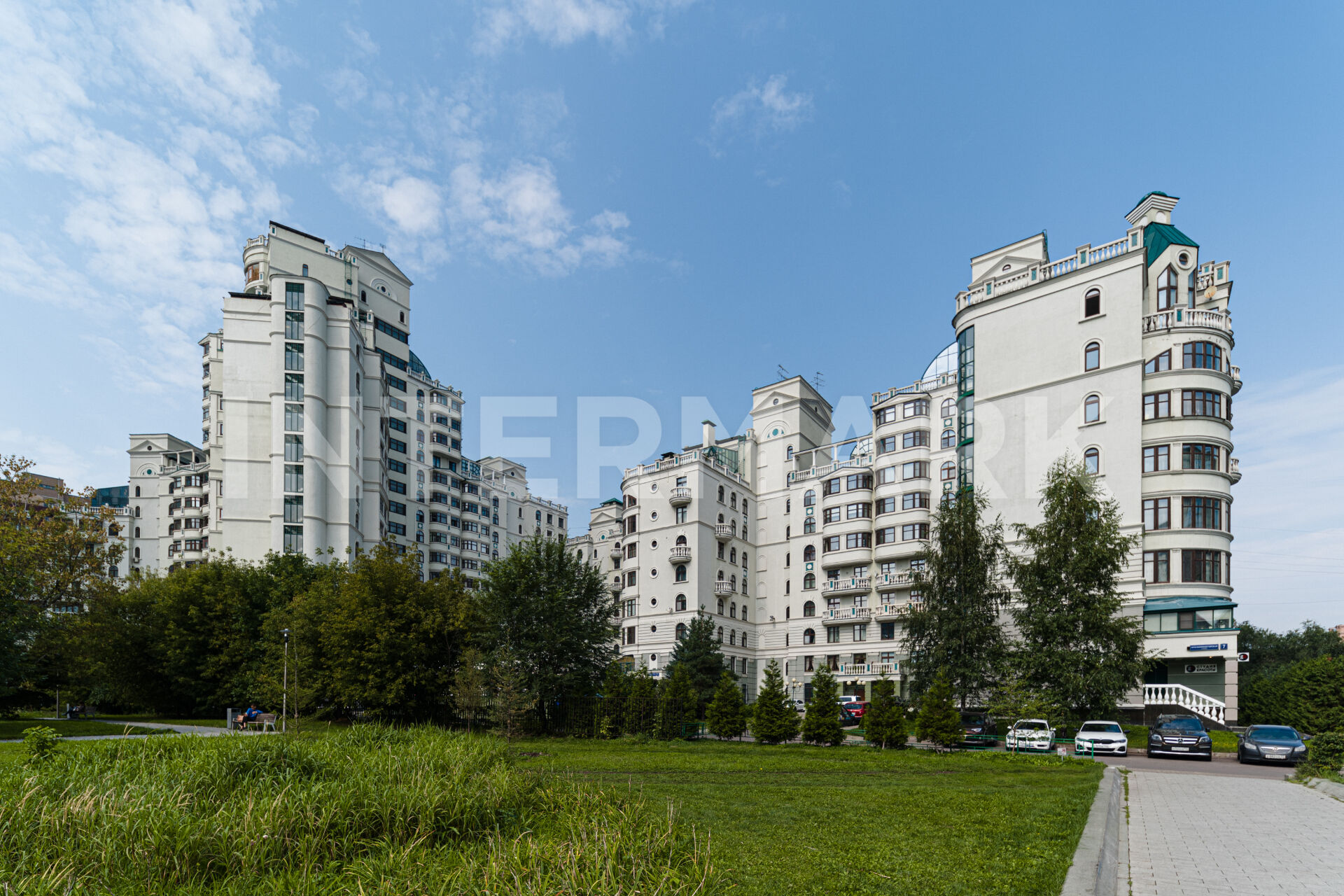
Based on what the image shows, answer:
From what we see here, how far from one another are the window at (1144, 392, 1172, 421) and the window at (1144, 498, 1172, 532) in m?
4.71

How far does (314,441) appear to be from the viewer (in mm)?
66125

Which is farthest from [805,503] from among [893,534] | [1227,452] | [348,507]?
[348,507]

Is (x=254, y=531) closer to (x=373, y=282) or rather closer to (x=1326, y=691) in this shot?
(x=373, y=282)

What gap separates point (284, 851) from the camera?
6.96m

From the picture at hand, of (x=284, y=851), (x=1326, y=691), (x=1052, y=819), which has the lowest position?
(x=1326, y=691)

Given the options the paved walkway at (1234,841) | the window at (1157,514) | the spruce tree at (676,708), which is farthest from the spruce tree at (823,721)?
the window at (1157,514)

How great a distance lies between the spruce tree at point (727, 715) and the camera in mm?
31188

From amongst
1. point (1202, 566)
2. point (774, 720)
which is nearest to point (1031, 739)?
point (774, 720)

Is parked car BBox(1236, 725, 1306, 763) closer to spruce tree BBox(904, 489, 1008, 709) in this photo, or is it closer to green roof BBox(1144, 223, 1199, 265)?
spruce tree BBox(904, 489, 1008, 709)

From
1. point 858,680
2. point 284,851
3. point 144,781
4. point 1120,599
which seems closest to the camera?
point 284,851

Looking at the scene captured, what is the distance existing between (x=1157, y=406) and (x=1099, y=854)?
41.2m

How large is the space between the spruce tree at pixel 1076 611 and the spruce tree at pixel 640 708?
17652 mm

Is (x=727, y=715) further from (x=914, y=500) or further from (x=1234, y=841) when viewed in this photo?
(x=914, y=500)

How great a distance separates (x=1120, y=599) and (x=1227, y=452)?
13.7m
